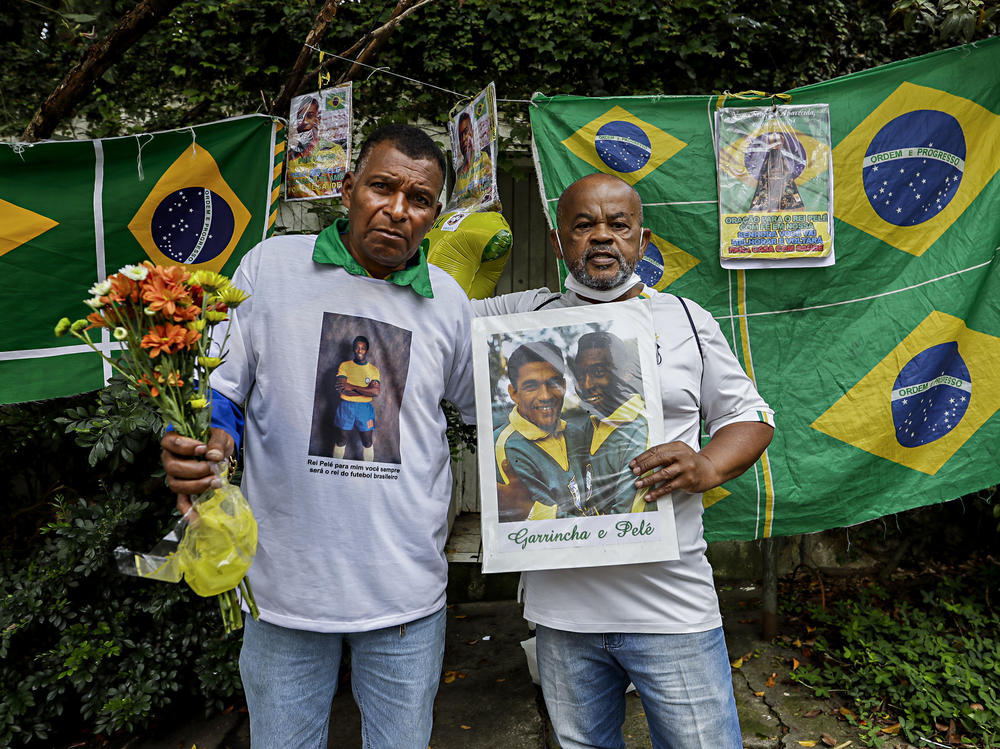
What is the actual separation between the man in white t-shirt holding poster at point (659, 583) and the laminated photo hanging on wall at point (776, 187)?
1.28 metres

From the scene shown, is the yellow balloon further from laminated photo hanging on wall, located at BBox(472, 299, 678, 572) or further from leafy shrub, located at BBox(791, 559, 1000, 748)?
leafy shrub, located at BBox(791, 559, 1000, 748)

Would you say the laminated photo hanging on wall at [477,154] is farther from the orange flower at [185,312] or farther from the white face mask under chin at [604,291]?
the orange flower at [185,312]

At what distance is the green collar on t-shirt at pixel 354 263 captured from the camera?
1.56 meters

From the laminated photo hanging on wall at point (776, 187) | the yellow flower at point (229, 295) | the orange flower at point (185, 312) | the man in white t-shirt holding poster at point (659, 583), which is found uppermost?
the laminated photo hanging on wall at point (776, 187)

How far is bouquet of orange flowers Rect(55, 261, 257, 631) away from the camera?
3.89ft

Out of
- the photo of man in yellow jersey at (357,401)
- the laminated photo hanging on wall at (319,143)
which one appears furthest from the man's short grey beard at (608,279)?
the laminated photo hanging on wall at (319,143)

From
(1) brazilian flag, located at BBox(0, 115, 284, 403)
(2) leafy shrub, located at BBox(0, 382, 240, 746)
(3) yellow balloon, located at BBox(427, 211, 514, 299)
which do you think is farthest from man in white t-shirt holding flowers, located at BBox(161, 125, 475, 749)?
(1) brazilian flag, located at BBox(0, 115, 284, 403)

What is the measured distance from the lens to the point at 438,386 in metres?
1.63

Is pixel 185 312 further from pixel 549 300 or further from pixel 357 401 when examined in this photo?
pixel 549 300

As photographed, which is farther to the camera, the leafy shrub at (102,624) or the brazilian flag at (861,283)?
the brazilian flag at (861,283)

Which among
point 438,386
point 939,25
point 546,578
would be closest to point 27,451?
point 438,386

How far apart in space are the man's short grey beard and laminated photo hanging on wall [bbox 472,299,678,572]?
135mm

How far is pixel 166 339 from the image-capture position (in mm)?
1178

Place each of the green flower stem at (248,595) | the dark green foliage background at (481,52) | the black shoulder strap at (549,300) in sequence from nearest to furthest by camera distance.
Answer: the green flower stem at (248,595)
the black shoulder strap at (549,300)
the dark green foliage background at (481,52)
